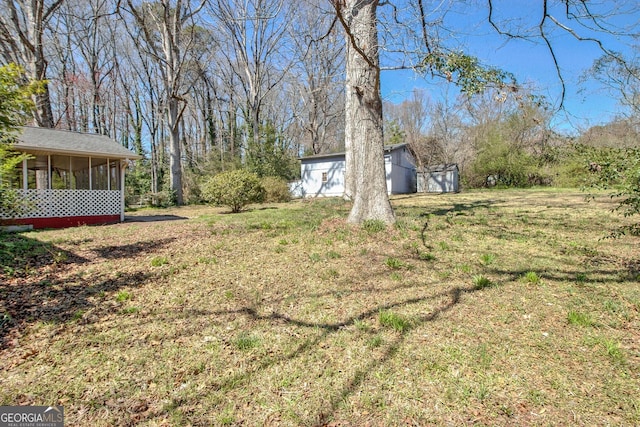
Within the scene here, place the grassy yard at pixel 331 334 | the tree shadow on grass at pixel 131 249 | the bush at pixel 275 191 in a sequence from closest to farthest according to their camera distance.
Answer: the grassy yard at pixel 331 334 → the tree shadow on grass at pixel 131 249 → the bush at pixel 275 191

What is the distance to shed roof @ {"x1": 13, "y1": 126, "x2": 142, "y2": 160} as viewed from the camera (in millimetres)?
9258

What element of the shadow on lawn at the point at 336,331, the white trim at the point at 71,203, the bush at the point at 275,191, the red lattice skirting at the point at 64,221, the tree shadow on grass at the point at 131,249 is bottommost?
the shadow on lawn at the point at 336,331

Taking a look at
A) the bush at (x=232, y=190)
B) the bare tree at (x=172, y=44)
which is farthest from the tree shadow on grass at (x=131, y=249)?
the bare tree at (x=172, y=44)

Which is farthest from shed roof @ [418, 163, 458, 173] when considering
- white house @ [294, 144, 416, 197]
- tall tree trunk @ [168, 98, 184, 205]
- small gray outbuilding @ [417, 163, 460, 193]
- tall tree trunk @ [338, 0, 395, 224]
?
tall tree trunk @ [338, 0, 395, 224]

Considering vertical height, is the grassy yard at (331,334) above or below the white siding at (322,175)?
below

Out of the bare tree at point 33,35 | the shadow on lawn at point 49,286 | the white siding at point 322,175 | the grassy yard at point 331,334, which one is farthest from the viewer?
the white siding at point 322,175

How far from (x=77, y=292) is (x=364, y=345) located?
372cm

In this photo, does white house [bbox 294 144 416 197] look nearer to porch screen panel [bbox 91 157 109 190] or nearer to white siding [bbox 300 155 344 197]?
white siding [bbox 300 155 344 197]

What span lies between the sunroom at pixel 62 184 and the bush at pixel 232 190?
2.97m

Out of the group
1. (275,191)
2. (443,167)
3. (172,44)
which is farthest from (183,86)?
(443,167)

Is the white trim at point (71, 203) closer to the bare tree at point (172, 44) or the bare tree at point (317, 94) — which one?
the bare tree at point (172, 44)

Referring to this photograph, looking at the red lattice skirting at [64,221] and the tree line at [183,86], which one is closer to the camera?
the red lattice skirting at [64,221]

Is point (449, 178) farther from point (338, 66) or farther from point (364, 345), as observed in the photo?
point (364, 345)

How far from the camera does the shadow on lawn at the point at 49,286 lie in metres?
3.27
